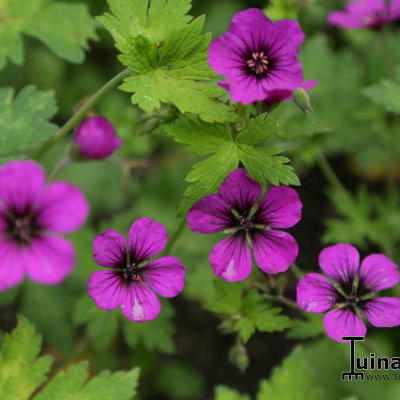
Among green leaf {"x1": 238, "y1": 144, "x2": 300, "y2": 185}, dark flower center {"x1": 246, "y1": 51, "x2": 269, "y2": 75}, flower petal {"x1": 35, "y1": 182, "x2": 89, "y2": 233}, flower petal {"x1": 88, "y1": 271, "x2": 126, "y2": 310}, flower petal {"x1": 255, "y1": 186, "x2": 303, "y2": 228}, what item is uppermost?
dark flower center {"x1": 246, "y1": 51, "x2": 269, "y2": 75}

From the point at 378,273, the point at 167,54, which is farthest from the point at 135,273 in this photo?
the point at 378,273

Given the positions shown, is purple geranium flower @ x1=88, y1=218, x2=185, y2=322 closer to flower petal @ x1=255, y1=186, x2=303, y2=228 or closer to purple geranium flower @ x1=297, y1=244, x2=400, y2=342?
flower petal @ x1=255, y1=186, x2=303, y2=228

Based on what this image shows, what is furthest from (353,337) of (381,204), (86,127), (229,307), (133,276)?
(381,204)

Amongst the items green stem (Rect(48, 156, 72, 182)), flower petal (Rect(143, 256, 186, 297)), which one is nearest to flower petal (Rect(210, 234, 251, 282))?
flower petal (Rect(143, 256, 186, 297))

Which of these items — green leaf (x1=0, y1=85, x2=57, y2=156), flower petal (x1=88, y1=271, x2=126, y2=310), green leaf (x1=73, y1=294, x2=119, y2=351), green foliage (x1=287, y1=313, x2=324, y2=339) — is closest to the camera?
flower petal (x1=88, y1=271, x2=126, y2=310)

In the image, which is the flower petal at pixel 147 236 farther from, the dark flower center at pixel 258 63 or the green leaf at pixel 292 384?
the green leaf at pixel 292 384

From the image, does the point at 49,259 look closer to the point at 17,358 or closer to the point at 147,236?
the point at 147,236

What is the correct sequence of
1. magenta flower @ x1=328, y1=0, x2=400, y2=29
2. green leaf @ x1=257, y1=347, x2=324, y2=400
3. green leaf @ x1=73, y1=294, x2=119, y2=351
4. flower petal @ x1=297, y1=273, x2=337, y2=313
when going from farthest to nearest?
magenta flower @ x1=328, y1=0, x2=400, y2=29 → green leaf @ x1=73, y1=294, x2=119, y2=351 → green leaf @ x1=257, y1=347, x2=324, y2=400 → flower petal @ x1=297, y1=273, x2=337, y2=313
